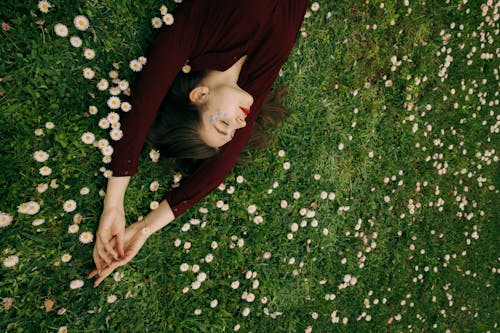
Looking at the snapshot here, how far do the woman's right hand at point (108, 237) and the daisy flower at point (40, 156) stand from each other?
1.59 feet

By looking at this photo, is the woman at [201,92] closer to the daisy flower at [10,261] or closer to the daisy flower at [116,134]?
the daisy flower at [116,134]

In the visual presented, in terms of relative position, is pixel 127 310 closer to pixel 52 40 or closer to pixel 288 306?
pixel 288 306

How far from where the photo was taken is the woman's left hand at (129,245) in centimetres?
229

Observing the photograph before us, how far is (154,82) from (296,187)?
1.62 meters

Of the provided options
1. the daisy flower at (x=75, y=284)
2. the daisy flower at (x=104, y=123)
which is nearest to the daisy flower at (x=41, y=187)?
the daisy flower at (x=104, y=123)

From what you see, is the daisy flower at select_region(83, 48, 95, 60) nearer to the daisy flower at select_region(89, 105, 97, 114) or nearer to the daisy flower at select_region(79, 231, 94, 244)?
the daisy flower at select_region(89, 105, 97, 114)

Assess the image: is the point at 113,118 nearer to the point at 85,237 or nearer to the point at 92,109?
the point at 92,109

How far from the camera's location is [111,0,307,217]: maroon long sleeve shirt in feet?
6.97

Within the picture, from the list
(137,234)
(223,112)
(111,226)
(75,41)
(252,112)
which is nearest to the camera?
(223,112)

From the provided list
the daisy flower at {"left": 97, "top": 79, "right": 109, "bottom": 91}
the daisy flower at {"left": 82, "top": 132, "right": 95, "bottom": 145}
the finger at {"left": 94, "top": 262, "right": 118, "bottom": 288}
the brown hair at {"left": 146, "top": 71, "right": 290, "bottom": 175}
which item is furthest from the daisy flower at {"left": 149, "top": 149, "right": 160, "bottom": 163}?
the finger at {"left": 94, "top": 262, "right": 118, "bottom": 288}

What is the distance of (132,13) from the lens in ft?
7.94

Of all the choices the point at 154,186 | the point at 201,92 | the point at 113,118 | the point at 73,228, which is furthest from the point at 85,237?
the point at 201,92

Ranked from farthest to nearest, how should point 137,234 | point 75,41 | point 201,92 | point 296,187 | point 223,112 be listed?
point 296,187, point 137,234, point 75,41, point 201,92, point 223,112

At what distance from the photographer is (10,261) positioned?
83.4 inches
